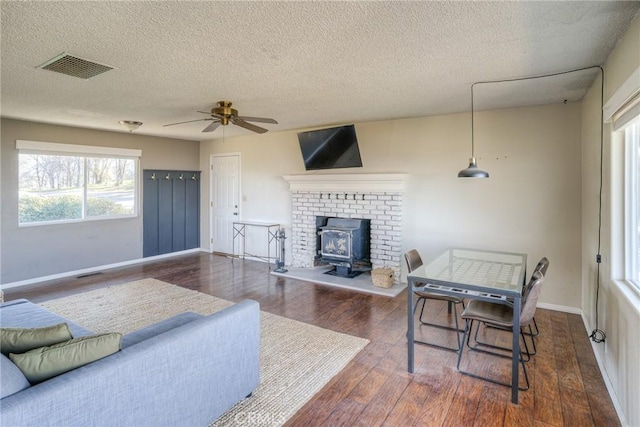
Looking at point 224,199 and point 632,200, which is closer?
point 632,200

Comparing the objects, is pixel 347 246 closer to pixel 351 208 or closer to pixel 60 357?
pixel 351 208

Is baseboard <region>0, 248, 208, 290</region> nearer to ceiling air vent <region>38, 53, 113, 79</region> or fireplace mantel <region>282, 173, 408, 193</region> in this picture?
fireplace mantel <region>282, 173, 408, 193</region>

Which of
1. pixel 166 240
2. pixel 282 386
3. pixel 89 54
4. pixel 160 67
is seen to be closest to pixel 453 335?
pixel 282 386

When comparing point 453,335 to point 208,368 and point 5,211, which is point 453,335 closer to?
point 208,368

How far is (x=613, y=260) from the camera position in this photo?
7.80 ft

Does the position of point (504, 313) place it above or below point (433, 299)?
above

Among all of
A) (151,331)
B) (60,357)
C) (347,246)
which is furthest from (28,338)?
(347,246)

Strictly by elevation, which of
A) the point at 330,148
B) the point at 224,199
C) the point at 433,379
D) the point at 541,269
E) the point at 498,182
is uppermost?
the point at 330,148

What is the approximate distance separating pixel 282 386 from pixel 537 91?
3.57 meters

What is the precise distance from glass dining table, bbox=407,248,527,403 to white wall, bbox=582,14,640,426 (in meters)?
0.56

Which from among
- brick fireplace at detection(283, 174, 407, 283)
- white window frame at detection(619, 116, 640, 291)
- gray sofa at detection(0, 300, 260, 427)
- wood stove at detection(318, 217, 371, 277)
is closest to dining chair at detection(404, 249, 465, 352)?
white window frame at detection(619, 116, 640, 291)

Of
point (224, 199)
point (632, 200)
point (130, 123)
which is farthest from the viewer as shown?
point (224, 199)

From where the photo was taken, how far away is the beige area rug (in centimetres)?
216

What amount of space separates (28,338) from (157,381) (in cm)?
62
